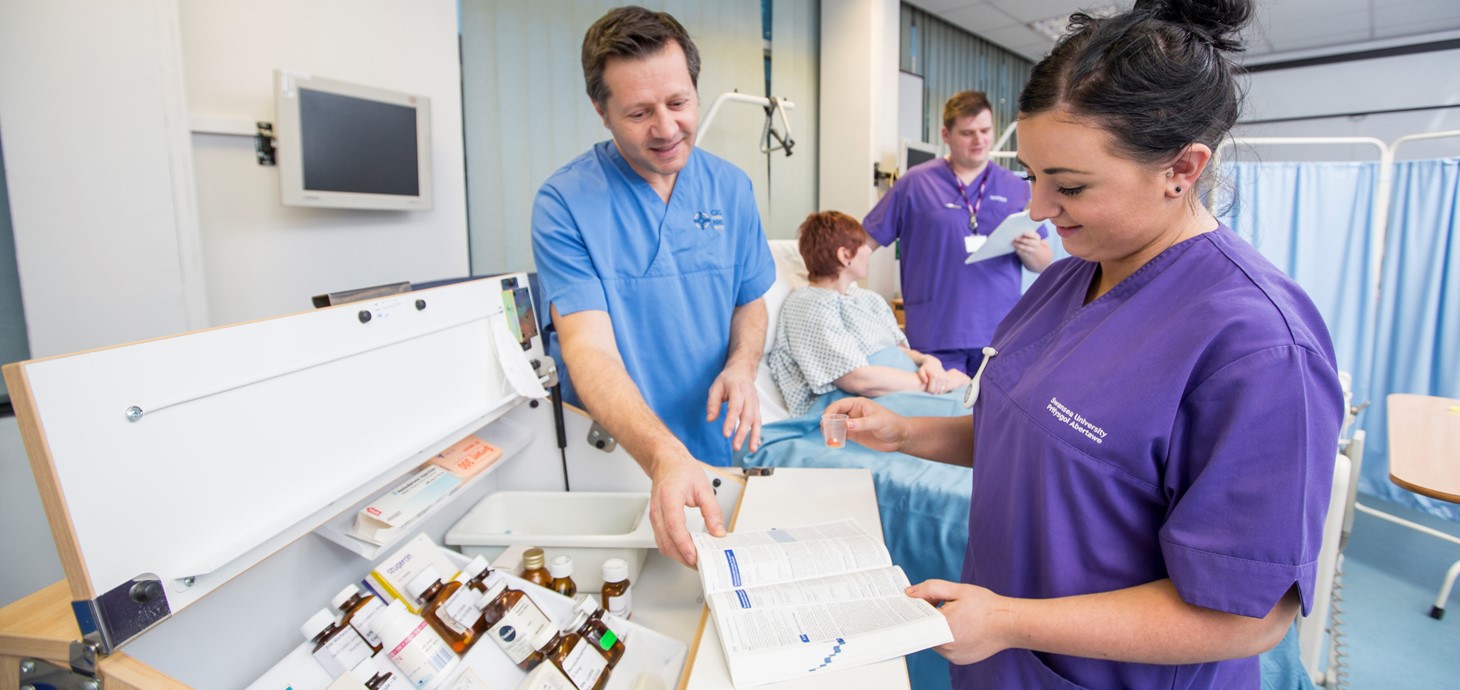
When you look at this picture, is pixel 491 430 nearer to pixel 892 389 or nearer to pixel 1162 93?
pixel 1162 93

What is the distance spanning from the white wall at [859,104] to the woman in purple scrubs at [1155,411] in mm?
3332

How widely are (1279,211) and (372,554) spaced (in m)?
3.76

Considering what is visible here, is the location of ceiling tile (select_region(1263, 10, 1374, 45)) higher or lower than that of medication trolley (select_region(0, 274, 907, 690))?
higher

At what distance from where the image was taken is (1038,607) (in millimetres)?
678

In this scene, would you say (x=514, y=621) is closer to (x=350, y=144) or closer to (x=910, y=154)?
(x=350, y=144)

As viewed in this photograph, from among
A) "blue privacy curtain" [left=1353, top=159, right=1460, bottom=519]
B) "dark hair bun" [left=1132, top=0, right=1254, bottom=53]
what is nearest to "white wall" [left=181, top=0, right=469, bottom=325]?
"dark hair bun" [left=1132, top=0, right=1254, bottom=53]

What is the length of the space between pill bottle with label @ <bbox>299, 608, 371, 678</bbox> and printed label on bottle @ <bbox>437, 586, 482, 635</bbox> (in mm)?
95

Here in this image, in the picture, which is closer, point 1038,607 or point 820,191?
point 1038,607

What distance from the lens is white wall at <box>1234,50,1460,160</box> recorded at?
571 centimetres

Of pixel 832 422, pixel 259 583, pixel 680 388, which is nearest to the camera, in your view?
pixel 259 583

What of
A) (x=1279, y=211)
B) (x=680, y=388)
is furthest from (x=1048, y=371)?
(x=1279, y=211)

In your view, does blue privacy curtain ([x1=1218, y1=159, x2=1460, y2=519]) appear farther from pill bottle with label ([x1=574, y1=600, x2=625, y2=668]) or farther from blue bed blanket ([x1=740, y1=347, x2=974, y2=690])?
pill bottle with label ([x1=574, y1=600, x2=625, y2=668])

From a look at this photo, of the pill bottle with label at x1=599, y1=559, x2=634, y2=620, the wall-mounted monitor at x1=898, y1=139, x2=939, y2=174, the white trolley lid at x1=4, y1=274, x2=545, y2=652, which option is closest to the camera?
the white trolley lid at x1=4, y1=274, x2=545, y2=652

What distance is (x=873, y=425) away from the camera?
1.09 m
